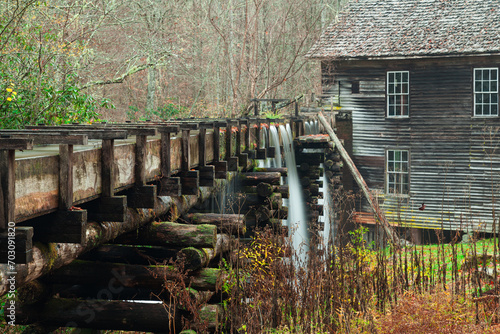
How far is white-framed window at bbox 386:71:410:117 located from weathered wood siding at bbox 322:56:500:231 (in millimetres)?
233

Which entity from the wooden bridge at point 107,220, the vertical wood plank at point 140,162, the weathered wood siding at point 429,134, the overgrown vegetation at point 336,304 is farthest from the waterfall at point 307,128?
the vertical wood plank at point 140,162

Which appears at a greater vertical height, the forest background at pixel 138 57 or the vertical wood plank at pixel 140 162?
the forest background at pixel 138 57

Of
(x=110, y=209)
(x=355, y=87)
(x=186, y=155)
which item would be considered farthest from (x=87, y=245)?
(x=355, y=87)

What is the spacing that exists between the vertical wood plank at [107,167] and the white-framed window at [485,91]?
1887 cm

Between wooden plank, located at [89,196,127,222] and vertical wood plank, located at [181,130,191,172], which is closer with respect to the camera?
wooden plank, located at [89,196,127,222]

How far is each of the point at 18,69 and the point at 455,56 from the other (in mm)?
15452

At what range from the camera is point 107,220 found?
17.3ft

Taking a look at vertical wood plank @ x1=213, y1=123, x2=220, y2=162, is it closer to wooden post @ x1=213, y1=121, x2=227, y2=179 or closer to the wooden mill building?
wooden post @ x1=213, y1=121, x2=227, y2=179

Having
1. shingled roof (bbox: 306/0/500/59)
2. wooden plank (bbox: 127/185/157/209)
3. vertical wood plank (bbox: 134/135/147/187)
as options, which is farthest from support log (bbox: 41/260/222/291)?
shingled roof (bbox: 306/0/500/59)

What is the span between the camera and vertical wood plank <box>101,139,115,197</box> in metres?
5.20

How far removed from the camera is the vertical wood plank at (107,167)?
17.0 ft

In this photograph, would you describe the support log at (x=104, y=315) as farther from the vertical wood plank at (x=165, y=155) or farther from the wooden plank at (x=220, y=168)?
the wooden plank at (x=220, y=168)

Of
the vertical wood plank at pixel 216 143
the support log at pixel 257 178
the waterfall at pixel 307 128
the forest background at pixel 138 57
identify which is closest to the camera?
the vertical wood plank at pixel 216 143

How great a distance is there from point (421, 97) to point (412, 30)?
2540 mm
